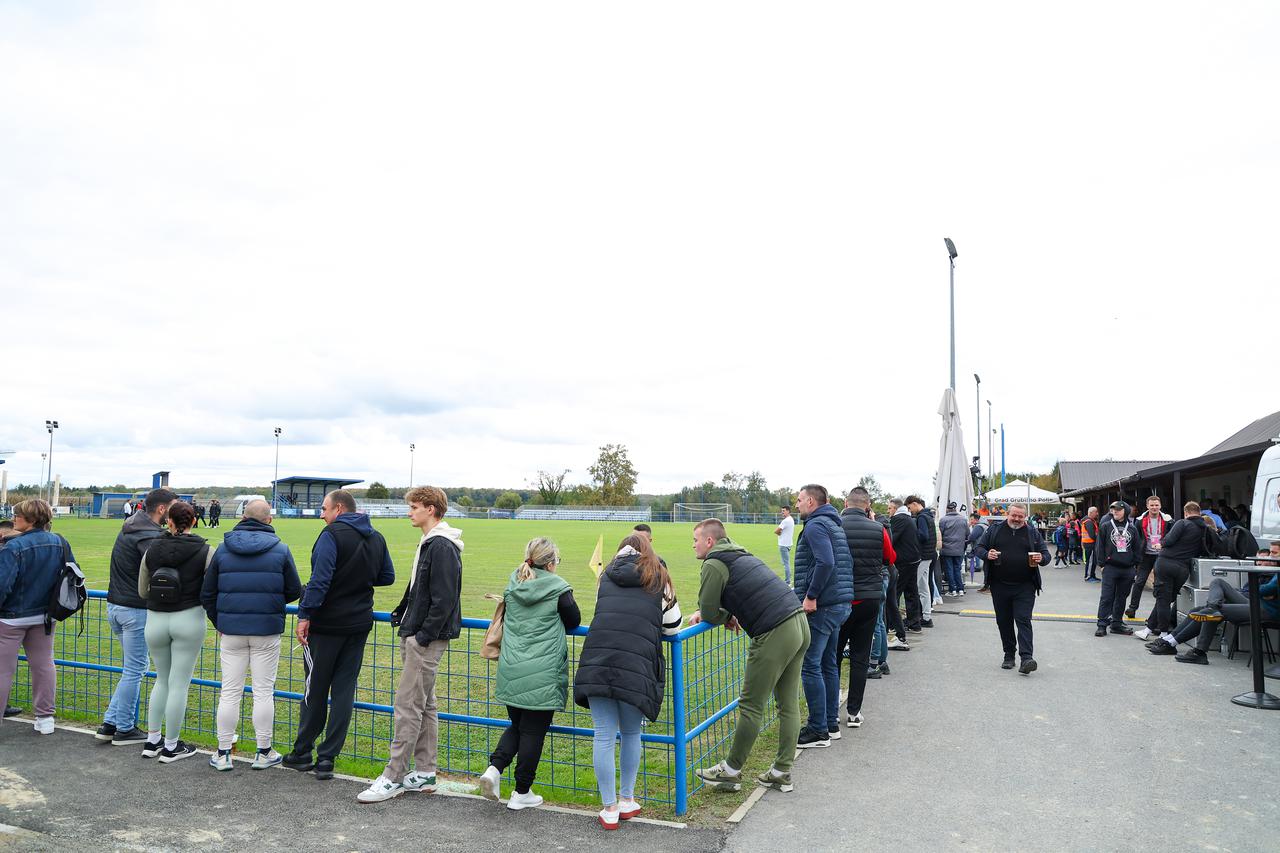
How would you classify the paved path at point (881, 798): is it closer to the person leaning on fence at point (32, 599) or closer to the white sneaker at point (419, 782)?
the white sneaker at point (419, 782)

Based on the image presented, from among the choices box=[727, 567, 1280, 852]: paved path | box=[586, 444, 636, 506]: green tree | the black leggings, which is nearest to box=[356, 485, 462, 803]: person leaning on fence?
the black leggings

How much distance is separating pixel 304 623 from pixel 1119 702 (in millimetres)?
7011

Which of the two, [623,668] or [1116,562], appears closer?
[623,668]

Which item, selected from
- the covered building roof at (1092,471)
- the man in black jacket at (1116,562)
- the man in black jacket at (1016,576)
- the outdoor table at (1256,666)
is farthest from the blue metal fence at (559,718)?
the covered building roof at (1092,471)

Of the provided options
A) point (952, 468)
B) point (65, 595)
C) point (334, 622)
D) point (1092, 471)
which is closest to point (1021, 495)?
point (952, 468)

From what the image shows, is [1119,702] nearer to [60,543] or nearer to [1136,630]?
[1136,630]

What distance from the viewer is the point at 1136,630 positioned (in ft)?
36.5

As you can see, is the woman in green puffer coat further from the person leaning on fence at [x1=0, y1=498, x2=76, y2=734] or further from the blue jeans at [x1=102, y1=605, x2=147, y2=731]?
the person leaning on fence at [x1=0, y1=498, x2=76, y2=734]

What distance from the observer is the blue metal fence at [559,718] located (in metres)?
5.12

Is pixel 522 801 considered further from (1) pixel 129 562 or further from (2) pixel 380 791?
(1) pixel 129 562

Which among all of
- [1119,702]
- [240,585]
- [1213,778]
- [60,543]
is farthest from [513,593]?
[1119,702]

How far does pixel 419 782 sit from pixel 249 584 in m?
1.71

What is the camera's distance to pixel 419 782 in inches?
204

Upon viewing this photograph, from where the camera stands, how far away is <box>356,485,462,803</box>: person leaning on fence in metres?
5.05
